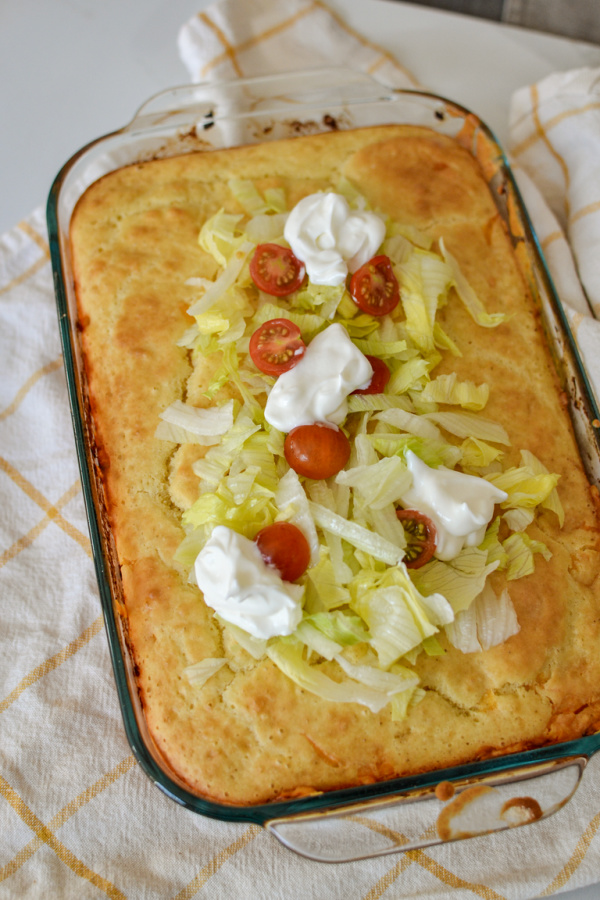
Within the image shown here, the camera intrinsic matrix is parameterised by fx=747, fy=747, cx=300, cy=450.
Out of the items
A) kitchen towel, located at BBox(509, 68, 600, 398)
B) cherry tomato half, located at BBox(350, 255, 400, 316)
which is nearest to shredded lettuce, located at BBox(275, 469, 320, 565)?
cherry tomato half, located at BBox(350, 255, 400, 316)

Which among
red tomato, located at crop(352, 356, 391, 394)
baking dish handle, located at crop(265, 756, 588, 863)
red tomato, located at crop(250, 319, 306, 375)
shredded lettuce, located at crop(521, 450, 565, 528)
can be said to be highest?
red tomato, located at crop(250, 319, 306, 375)

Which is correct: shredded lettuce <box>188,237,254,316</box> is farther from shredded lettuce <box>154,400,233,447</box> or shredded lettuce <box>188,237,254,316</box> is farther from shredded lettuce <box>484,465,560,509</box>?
shredded lettuce <box>484,465,560,509</box>

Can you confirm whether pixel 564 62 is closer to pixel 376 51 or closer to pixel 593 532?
pixel 376 51

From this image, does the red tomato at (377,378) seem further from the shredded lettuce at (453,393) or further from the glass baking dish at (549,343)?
the glass baking dish at (549,343)

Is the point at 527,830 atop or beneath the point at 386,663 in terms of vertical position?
beneath

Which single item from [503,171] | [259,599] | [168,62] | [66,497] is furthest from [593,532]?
[168,62]

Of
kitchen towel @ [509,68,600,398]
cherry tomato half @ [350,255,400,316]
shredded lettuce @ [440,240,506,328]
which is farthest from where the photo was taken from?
kitchen towel @ [509,68,600,398]

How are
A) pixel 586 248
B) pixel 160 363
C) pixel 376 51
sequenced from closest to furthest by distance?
pixel 160 363 → pixel 586 248 → pixel 376 51
